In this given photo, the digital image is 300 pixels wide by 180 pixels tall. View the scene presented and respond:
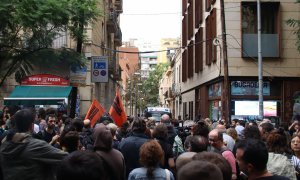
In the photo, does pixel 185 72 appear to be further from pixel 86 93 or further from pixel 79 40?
pixel 79 40

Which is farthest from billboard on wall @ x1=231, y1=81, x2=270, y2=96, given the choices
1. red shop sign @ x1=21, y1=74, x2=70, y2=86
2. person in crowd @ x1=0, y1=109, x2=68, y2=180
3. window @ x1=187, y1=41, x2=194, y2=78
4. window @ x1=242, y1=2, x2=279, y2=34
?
person in crowd @ x1=0, y1=109, x2=68, y2=180

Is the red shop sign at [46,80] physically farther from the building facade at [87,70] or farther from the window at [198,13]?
the window at [198,13]

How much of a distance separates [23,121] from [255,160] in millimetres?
2626

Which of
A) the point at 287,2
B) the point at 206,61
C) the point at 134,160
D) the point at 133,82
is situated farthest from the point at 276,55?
the point at 133,82

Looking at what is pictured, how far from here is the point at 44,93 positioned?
71.7 feet

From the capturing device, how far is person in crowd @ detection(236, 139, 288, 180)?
13.7ft

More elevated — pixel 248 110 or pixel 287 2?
pixel 287 2

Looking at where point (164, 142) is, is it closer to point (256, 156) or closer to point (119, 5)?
point (256, 156)

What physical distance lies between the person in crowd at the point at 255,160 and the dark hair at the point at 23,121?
7.93ft

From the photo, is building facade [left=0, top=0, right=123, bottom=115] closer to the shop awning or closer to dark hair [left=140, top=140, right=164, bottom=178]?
the shop awning

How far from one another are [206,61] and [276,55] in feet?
20.8

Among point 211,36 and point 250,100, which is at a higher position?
point 211,36

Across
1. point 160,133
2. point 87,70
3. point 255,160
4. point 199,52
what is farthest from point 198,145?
point 199,52

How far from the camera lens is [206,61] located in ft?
103
